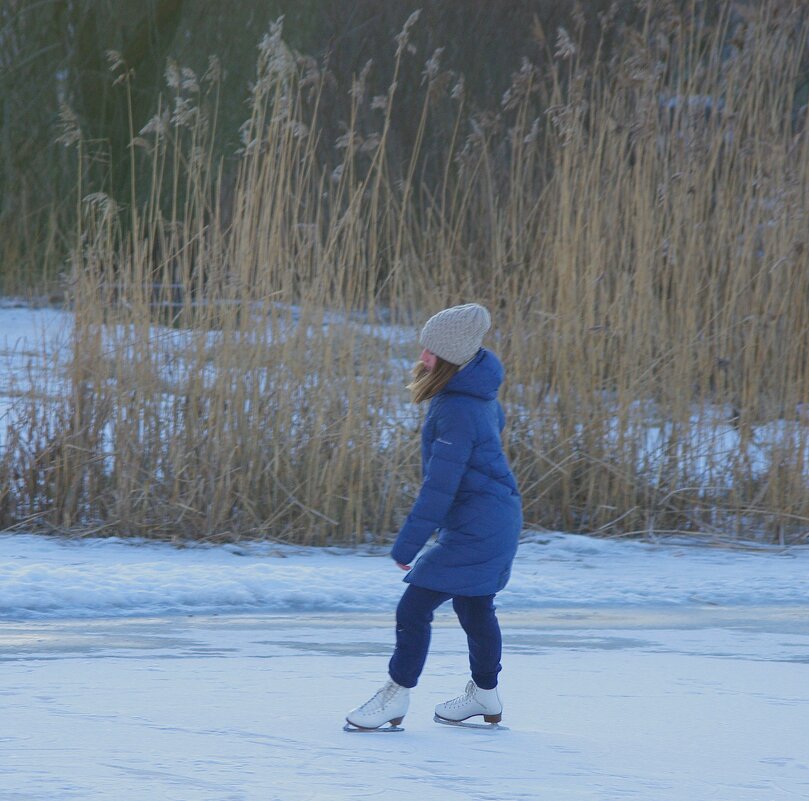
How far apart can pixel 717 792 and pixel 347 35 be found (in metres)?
9.58

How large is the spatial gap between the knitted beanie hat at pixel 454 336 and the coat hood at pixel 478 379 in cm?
3

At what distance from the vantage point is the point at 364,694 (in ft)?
12.1

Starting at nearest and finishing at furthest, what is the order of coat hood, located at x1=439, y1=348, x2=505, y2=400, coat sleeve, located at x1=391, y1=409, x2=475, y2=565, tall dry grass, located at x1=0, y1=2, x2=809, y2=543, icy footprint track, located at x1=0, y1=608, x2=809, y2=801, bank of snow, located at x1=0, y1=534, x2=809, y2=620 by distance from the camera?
1. icy footprint track, located at x1=0, y1=608, x2=809, y2=801
2. coat sleeve, located at x1=391, y1=409, x2=475, y2=565
3. coat hood, located at x1=439, y1=348, x2=505, y2=400
4. bank of snow, located at x1=0, y1=534, x2=809, y2=620
5. tall dry grass, located at x1=0, y1=2, x2=809, y2=543

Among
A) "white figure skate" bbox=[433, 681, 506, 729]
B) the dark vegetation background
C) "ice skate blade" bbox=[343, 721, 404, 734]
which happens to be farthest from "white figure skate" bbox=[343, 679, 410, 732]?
the dark vegetation background

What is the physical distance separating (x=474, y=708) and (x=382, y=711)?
229mm

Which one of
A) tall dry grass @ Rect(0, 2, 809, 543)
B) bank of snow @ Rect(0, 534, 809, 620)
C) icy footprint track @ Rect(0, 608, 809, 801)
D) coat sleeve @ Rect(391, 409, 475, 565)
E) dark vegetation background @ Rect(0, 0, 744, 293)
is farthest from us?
dark vegetation background @ Rect(0, 0, 744, 293)

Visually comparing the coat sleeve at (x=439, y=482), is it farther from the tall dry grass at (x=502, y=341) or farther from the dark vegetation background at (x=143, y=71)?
the dark vegetation background at (x=143, y=71)

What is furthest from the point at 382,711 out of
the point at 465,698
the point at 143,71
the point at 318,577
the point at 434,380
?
the point at 143,71

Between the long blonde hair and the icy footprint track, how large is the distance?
783mm

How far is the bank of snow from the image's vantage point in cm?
484

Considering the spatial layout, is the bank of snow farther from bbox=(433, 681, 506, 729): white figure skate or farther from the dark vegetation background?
the dark vegetation background

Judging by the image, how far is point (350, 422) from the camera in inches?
236

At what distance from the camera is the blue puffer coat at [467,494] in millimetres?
3279

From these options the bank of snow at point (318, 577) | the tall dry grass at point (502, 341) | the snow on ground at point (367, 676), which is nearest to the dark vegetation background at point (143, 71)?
the tall dry grass at point (502, 341)
